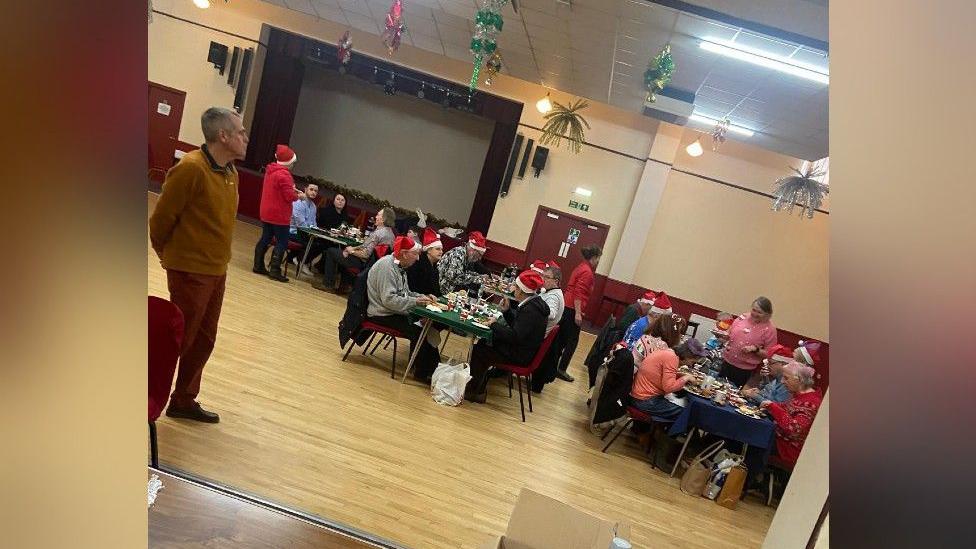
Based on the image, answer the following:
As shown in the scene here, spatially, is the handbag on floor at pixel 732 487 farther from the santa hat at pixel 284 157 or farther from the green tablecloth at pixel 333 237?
the santa hat at pixel 284 157

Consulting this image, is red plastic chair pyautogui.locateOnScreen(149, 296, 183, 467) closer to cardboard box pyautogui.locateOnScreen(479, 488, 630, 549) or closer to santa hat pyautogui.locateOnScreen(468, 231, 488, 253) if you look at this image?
cardboard box pyautogui.locateOnScreen(479, 488, 630, 549)

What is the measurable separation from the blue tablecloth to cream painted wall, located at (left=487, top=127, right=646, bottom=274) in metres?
5.87

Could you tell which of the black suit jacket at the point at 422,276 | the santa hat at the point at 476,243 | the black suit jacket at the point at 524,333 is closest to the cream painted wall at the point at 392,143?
the santa hat at the point at 476,243

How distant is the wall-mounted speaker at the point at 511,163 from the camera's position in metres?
10.5

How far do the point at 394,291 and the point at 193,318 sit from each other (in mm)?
2065

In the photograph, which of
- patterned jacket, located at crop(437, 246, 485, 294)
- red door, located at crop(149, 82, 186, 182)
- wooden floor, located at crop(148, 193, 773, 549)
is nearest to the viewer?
wooden floor, located at crop(148, 193, 773, 549)

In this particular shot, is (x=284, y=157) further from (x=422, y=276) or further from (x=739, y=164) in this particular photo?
(x=739, y=164)

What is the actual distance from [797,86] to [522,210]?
205 inches

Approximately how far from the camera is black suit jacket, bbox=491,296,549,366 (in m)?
4.91

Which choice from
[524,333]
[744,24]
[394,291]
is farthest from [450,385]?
[744,24]

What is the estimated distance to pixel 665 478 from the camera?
→ 4.89m

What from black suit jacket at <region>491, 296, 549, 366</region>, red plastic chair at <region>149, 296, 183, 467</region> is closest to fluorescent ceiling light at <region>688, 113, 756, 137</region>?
black suit jacket at <region>491, 296, 549, 366</region>

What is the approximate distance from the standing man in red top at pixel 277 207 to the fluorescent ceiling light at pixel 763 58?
14.8 ft
